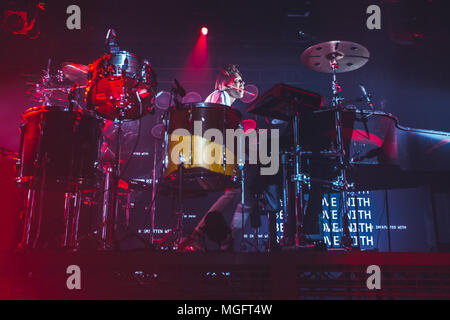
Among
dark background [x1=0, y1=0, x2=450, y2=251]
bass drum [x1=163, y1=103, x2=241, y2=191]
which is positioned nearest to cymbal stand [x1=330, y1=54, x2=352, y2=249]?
bass drum [x1=163, y1=103, x2=241, y2=191]

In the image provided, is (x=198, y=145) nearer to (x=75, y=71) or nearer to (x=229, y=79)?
(x=229, y=79)

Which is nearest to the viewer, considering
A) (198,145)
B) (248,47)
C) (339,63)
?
(198,145)

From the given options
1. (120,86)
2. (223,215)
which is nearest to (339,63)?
(223,215)

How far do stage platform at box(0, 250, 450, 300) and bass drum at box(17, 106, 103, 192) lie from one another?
1033 mm

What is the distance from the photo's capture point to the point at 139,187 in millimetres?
4129

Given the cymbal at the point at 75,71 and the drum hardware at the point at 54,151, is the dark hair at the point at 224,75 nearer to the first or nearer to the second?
the cymbal at the point at 75,71

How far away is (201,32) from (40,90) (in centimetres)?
367

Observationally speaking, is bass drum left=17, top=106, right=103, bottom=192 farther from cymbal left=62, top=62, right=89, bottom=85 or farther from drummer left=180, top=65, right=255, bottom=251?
cymbal left=62, top=62, right=89, bottom=85

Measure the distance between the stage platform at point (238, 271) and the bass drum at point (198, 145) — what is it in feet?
4.30

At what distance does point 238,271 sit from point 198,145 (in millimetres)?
1453

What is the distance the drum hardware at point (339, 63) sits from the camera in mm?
3312

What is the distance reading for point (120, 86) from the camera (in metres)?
2.98
